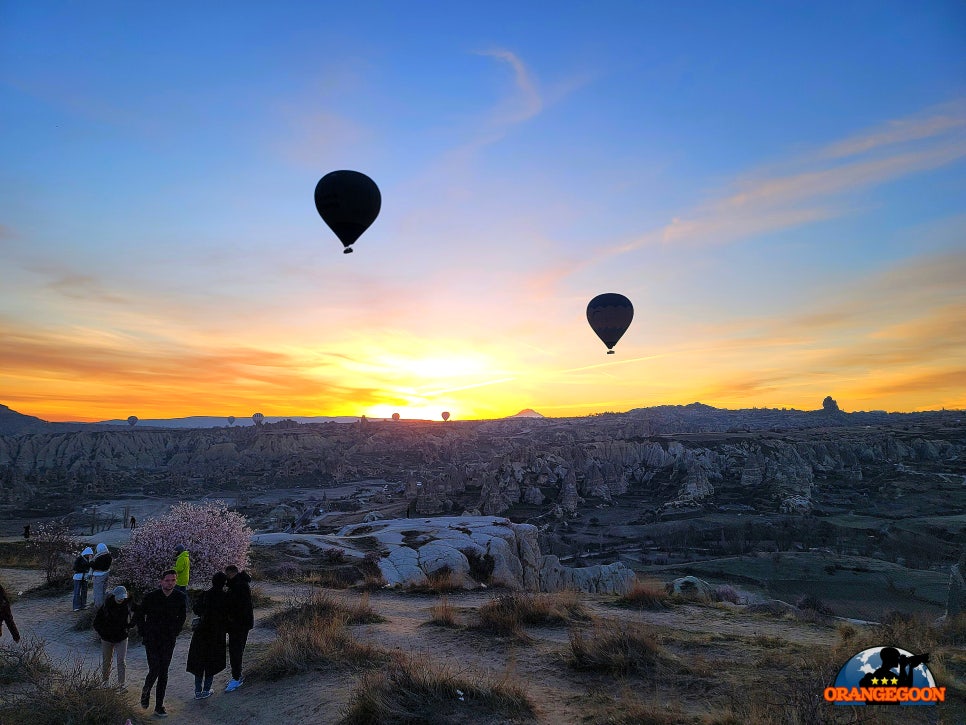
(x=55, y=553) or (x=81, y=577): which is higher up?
(x=81, y=577)

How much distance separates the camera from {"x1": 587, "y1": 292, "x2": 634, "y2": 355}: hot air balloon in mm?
27109

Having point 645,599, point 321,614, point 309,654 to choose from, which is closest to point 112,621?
point 309,654

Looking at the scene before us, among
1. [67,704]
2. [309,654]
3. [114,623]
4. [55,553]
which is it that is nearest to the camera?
[67,704]

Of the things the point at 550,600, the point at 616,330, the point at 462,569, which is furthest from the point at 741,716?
the point at 616,330

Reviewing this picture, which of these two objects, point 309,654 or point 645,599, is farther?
point 645,599

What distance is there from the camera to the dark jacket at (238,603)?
6.83 m

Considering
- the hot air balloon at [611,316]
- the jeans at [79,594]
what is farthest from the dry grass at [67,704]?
the hot air balloon at [611,316]

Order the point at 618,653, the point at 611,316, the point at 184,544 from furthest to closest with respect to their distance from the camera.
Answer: the point at 611,316
the point at 184,544
the point at 618,653

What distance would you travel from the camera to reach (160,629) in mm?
6262

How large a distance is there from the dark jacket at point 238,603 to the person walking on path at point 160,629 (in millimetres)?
600

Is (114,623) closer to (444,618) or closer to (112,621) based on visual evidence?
(112,621)

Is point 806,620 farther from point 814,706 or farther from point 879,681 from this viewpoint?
point 814,706

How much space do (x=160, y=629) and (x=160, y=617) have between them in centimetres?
14

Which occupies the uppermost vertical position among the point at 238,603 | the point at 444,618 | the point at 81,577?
the point at 238,603
